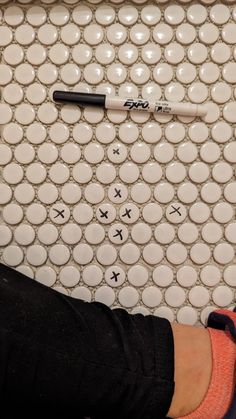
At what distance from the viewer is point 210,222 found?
59 centimetres

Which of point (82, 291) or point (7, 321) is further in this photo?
point (82, 291)

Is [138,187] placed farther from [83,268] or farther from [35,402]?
[35,402]

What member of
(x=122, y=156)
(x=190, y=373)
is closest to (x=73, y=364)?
(x=190, y=373)

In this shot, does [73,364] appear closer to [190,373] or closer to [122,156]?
[190,373]

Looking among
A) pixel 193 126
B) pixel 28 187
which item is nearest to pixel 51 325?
pixel 28 187

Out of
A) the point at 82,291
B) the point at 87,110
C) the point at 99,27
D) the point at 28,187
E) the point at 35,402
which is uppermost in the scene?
the point at 99,27

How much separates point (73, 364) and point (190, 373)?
15cm

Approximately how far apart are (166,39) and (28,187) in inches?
10.8

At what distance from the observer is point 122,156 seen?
0.57 m

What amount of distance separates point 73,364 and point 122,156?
0.90 feet

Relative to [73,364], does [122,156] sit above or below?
above

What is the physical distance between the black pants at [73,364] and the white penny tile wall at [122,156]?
0.08m

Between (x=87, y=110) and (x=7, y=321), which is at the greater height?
(x=87, y=110)

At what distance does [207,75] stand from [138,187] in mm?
176
